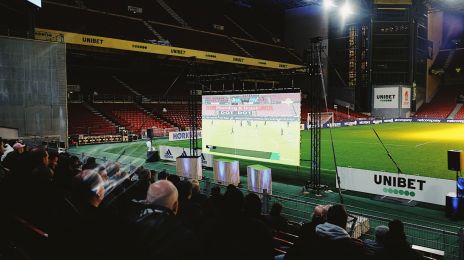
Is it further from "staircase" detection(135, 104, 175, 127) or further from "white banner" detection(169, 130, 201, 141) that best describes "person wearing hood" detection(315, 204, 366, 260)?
"staircase" detection(135, 104, 175, 127)

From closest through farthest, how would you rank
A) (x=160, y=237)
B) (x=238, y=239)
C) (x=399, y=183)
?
(x=160, y=237), (x=238, y=239), (x=399, y=183)

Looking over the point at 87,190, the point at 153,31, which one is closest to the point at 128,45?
the point at 153,31

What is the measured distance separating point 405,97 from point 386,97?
2.61m

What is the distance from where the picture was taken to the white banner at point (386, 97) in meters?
48.3

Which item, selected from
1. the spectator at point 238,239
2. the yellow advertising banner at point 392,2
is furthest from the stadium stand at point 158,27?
the spectator at point 238,239

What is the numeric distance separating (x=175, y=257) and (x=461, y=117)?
56.2 metres

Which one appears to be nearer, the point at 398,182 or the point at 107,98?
the point at 398,182

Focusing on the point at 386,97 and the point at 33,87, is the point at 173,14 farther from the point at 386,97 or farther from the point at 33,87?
the point at 386,97

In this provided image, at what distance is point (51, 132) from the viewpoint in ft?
62.3

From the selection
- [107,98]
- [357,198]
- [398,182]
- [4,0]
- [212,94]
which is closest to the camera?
[398,182]

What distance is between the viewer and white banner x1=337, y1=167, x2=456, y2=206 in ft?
32.3

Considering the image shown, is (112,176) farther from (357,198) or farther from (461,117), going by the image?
(461,117)

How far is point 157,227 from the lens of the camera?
263 centimetres

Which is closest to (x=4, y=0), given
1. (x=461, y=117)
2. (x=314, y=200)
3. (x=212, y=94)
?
(x=212, y=94)
